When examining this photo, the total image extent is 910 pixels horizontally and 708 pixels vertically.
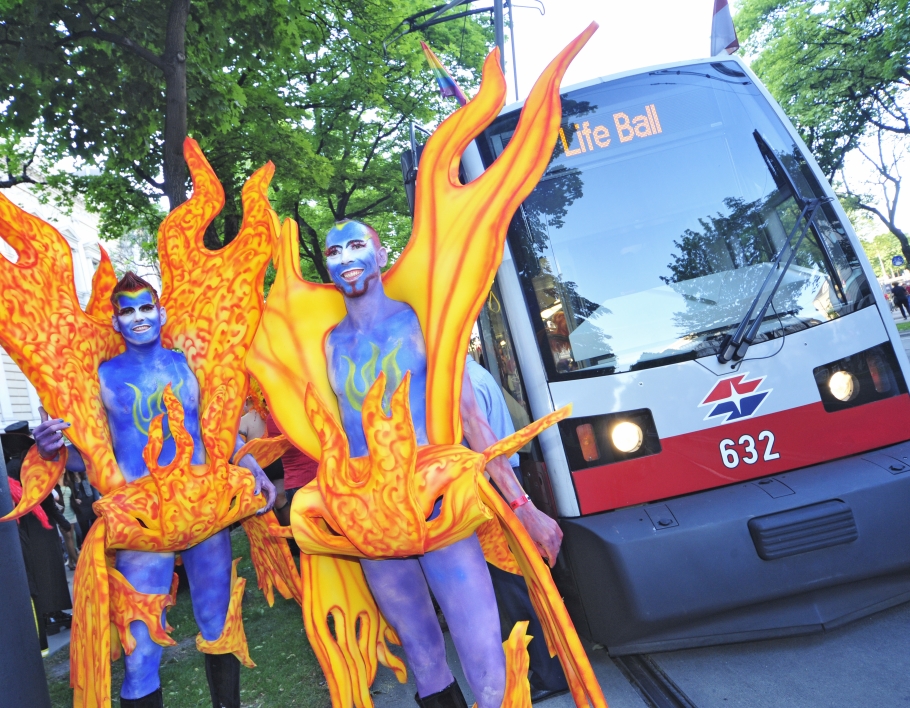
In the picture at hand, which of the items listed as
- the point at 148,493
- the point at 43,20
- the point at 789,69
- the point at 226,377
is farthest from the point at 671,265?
the point at 789,69

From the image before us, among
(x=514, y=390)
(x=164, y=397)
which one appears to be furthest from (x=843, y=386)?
(x=164, y=397)

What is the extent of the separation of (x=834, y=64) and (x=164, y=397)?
58.6ft

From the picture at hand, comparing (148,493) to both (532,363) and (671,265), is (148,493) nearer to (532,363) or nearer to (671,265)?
(532,363)

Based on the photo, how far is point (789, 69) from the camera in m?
17.5

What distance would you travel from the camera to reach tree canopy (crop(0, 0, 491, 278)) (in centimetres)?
729

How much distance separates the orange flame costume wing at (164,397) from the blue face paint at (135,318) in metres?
0.15

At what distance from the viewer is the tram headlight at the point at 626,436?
12.1ft

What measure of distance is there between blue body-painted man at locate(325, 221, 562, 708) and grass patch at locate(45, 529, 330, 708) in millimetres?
1678

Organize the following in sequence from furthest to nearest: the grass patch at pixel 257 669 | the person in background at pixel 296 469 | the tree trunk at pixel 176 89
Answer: the tree trunk at pixel 176 89, the person in background at pixel 296 469, the grass patch at pixel 257 669

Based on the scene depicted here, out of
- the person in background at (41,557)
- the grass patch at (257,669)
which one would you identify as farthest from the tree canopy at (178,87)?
the grass patch at (257,669)

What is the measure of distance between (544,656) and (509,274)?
1.82 meters

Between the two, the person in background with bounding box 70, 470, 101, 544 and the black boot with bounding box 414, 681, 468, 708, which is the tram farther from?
the person in background with bounding box 70, 470, 101, 544

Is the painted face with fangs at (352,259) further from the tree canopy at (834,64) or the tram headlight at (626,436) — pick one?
the tree canopy at (834,64)

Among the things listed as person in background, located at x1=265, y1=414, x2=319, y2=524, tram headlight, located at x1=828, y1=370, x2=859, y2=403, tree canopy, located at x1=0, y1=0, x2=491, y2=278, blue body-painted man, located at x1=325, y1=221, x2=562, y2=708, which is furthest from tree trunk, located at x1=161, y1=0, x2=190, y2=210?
tram headlight, located at x1=828, y1=370, x2=859, y2=403
